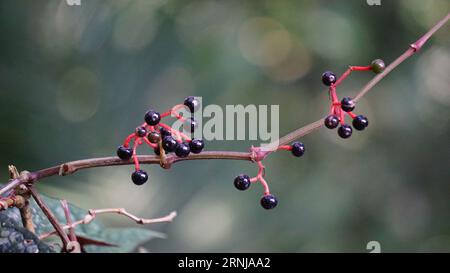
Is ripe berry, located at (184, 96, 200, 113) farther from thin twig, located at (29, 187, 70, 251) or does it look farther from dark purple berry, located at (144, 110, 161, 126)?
thin twig, located at (29, 187, 70, 251)

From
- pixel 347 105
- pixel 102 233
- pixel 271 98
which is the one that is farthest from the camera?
pixel 271 98

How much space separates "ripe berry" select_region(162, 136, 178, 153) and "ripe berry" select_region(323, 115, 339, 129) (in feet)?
0.66

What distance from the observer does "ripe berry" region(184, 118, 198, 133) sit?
28.6 inches

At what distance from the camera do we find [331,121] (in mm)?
748

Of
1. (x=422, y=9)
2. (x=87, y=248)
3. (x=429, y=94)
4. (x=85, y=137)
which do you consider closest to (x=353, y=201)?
(x=429, y=94)

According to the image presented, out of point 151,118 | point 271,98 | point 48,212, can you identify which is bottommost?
point 48,212

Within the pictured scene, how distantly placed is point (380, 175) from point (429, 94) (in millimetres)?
422

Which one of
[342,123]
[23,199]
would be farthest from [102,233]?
[342,123]

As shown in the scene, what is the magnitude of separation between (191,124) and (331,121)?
18 centimetres

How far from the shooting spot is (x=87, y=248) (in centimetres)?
99

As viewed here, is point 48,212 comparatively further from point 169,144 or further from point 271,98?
point 271,98

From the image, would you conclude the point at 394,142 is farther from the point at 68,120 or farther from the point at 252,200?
the point at 68,120

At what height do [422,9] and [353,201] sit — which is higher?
[422,9]
